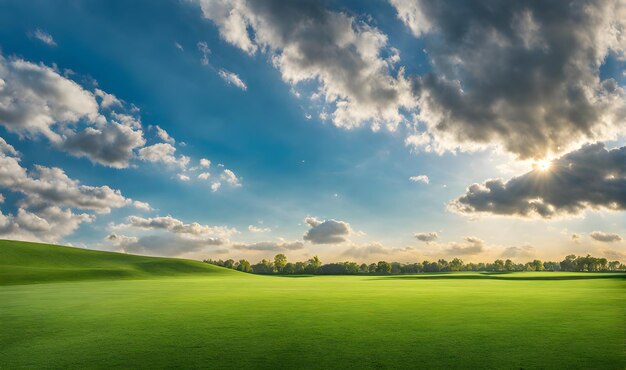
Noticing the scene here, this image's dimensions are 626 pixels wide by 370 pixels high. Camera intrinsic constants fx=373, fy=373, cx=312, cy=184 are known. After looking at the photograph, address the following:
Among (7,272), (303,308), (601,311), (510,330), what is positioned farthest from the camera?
(7,272)

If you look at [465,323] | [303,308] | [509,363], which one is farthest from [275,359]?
[303,308]

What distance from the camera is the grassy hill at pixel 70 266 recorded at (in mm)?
72125

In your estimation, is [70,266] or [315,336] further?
[70,266]

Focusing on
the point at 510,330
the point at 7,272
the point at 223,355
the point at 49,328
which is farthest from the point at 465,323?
the point at 7,272

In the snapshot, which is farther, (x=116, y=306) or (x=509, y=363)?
(x=116, y=306)

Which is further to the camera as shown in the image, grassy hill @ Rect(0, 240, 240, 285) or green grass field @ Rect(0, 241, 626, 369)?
grassy hill @ Rect(0, 240, 240, 285)

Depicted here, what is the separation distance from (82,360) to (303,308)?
561 inches

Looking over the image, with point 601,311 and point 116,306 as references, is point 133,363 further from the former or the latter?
point 601,311

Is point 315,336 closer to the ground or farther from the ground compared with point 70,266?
farther from the ground

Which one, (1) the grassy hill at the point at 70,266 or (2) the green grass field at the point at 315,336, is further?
(1) the grassy hill at the point at 70,266

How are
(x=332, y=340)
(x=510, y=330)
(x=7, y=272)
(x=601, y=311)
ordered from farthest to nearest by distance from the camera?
1. (x=7, y=272)
2. (x=601, y=311)
3. (x=510, y=330)
4. (x=332, y=340)

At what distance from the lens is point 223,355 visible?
13.0m

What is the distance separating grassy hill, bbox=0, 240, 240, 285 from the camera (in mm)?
72125

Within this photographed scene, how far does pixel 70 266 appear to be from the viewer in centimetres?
10912
